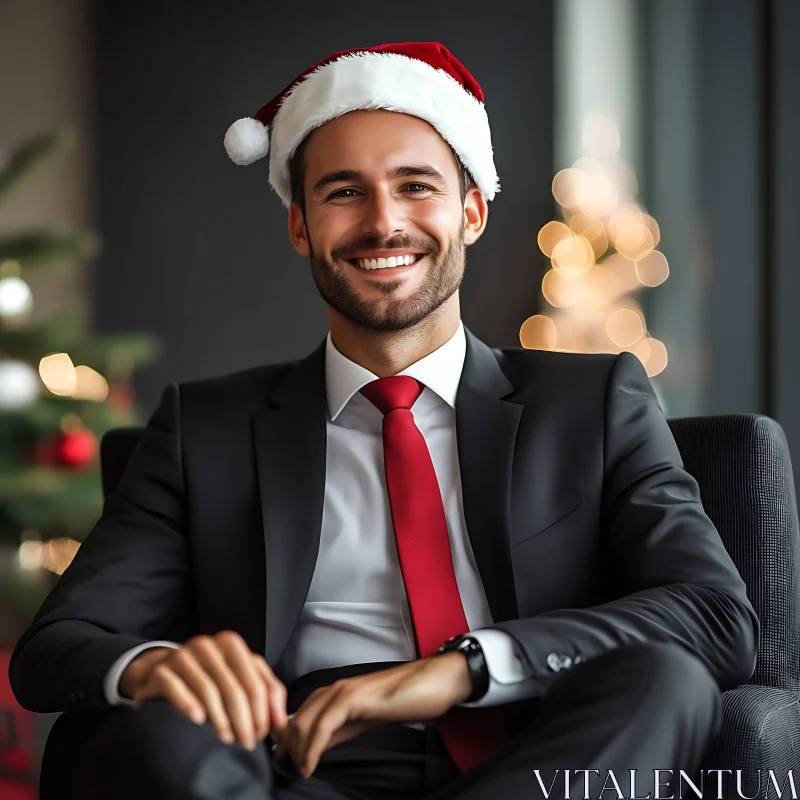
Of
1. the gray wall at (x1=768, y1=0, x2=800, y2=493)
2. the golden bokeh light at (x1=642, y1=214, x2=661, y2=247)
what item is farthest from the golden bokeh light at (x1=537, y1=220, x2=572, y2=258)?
the gray wall at (x1=768, y1=0, x2=800, y2=493)

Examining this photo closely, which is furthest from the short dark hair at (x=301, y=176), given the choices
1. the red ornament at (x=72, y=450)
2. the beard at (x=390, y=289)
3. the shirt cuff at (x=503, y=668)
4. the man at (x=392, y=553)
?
the red ornament at (x=72, y=450)

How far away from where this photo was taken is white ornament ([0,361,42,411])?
8.62 ft

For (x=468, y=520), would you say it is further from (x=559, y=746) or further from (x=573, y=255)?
(x=573, y=255)

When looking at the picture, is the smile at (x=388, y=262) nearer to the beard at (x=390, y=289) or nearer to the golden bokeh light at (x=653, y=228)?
the beard at (x=390, y=289)

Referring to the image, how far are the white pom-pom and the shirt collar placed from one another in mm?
366

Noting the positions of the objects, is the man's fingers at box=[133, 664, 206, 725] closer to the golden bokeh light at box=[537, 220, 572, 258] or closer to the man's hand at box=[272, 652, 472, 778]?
the man's hand at box=[272, 652, 472, 778]

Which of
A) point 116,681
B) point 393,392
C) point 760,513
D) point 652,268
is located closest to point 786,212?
point 652,268

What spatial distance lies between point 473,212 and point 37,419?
4.75ft

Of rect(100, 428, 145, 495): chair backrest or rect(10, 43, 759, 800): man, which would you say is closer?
rect(10, 43, 759, 800): man

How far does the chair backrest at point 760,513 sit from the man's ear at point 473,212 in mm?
469

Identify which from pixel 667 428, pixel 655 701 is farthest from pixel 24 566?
pixel 655 701

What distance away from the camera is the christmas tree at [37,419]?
2.63 metres

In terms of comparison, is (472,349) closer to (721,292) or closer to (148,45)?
(721,292)

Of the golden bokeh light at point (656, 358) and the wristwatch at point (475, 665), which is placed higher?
the golden bokeh light at point (656, 358)
